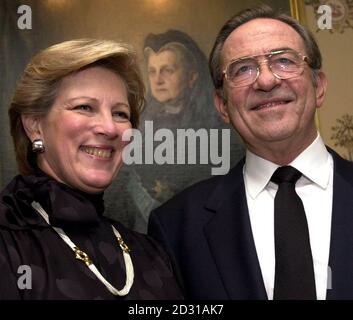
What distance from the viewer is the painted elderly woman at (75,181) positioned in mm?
1185

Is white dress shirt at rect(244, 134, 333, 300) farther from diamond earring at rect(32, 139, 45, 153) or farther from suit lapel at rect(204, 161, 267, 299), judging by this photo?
diamond earring at rect(32, 139, 45, 153)

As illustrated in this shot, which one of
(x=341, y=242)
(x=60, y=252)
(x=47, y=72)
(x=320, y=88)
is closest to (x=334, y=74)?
(x=320, y=88)

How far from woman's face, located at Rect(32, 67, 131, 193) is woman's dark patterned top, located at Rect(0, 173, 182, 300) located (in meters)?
0.05

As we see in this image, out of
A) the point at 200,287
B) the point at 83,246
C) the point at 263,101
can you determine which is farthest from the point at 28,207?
the point at 263,101

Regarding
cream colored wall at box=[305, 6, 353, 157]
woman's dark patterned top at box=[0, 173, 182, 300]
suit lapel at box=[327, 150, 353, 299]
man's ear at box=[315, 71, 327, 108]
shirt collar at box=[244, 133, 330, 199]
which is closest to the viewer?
woman's dark patterned top at box=[0, 173, 182, 300]

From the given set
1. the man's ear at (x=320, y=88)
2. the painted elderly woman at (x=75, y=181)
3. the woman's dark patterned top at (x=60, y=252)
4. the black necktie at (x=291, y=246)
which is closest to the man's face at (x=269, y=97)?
the man's ear at (x=320, y=88)

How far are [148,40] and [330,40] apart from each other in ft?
1.99

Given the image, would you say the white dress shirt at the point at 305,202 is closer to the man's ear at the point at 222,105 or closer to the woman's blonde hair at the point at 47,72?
the man's ear at the point at 222,105

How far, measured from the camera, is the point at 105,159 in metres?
1.37

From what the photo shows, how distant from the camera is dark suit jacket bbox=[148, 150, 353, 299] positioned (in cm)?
132

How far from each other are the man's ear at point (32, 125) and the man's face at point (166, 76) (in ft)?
2.00

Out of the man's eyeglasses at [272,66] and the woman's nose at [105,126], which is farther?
the man's eyeglasses at [272,66]

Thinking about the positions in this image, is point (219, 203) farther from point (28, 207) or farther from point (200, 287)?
point (28, 207)

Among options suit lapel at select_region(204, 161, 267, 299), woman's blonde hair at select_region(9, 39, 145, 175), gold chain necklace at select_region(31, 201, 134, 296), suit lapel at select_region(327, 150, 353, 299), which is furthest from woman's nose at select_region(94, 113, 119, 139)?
suit lapel at select_region(327, 150, 353, 299)
